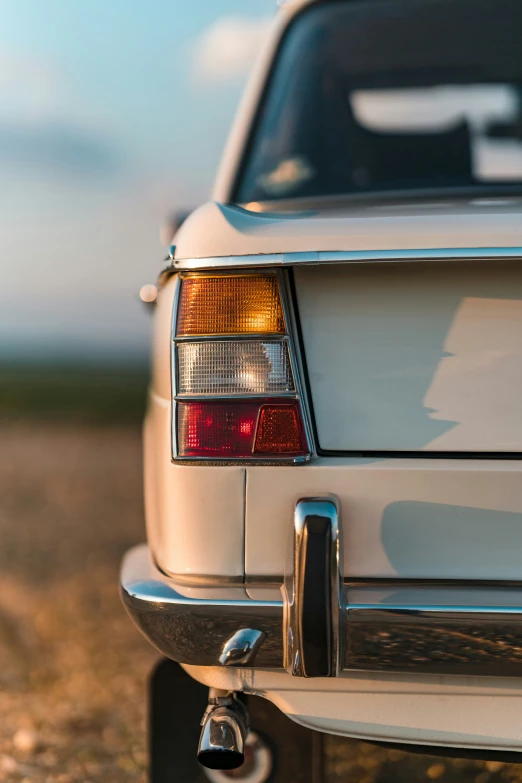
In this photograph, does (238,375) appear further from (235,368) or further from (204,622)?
(204,622)

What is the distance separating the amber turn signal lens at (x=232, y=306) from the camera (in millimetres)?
1648

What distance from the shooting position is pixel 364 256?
1569 millimetres

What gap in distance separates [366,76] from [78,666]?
287cm

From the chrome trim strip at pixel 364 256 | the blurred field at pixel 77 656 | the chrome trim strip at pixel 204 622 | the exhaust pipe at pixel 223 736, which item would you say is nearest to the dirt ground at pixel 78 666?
the blurred field at pixel 77 656

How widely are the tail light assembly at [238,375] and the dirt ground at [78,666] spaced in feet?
5.40

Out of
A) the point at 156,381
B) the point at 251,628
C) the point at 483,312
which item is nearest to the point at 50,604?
the point at 156,381

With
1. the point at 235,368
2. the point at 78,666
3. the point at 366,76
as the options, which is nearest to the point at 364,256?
the point at 235,368

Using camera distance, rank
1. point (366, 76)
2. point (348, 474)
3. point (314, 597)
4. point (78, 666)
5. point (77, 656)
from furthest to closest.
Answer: point (77, 656)
point (78, 666)
point (366, 76)
point (348, 474)
point (314, 597)

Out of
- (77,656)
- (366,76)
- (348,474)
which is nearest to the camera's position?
(348,474)

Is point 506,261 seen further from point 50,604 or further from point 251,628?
point 50,604

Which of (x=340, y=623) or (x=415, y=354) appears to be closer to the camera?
(x=340, y=623)

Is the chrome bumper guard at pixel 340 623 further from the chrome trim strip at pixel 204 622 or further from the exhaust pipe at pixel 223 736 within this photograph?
the exhaust pipe at pixel 223 736

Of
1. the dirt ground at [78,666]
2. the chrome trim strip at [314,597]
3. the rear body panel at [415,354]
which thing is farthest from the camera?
the dirt ground at [78,666]

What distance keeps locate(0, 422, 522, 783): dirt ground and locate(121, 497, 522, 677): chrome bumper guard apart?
56.6 inches
